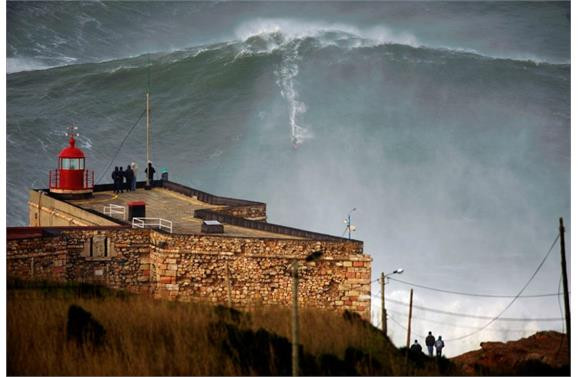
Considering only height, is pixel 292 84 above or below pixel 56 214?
above

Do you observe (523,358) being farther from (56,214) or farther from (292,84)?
(292,84)

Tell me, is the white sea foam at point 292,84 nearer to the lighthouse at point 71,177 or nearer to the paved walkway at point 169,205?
the paved walkway at point 169,205

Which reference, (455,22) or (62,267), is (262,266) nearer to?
(62,267)

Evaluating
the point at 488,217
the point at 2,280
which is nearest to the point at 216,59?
the point at 488,217

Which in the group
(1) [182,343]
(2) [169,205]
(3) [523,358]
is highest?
(2) [169,205]

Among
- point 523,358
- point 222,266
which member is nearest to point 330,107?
point 222,266
